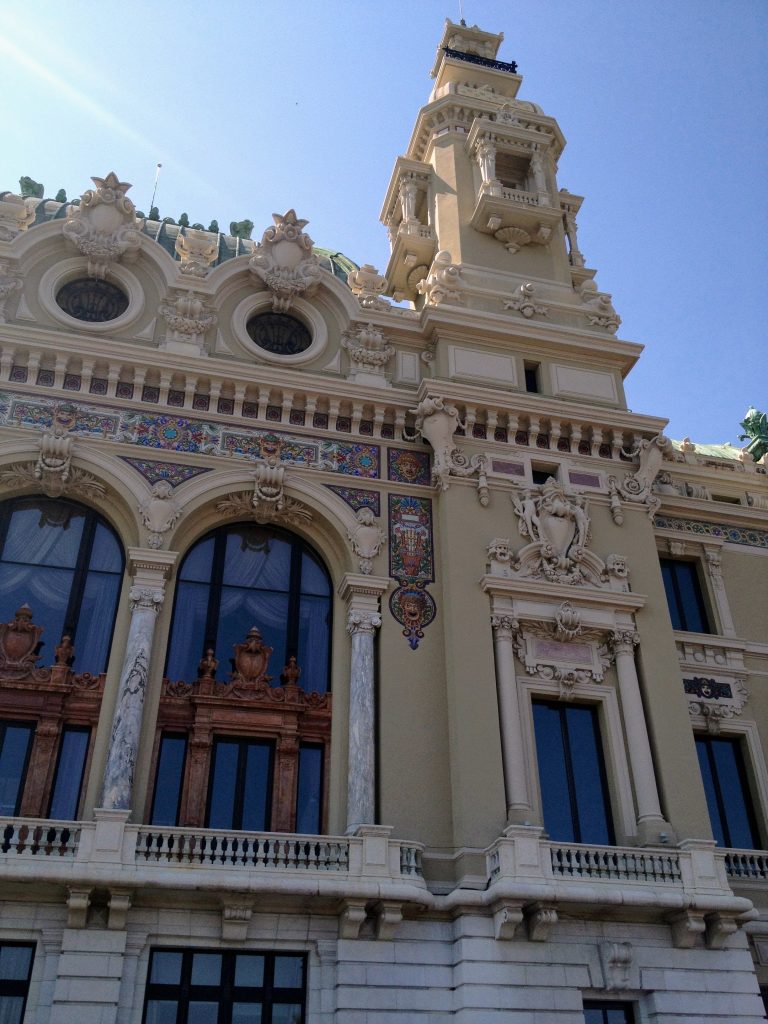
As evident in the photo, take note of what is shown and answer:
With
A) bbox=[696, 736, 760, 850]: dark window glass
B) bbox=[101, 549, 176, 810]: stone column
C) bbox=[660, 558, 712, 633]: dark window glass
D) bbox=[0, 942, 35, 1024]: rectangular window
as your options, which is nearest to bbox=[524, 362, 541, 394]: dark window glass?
bbox=[660, 558, 712, 633]: dark window glass

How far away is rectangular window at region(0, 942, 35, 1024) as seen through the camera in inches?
658

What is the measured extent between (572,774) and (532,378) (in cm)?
1092

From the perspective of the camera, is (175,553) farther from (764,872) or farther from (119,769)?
(764,872)

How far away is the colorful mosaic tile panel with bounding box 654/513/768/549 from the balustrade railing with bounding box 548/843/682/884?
1053 cm

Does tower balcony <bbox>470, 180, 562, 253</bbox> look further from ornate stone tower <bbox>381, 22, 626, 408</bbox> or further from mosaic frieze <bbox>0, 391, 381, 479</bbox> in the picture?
mosaic frieze <bbox>0, 391, 381, 479</bbox>

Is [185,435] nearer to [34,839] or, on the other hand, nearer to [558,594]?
[558,594]

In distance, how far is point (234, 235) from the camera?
34594 mm

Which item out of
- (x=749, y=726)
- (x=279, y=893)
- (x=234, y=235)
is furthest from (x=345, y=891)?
(x=234, y=235)

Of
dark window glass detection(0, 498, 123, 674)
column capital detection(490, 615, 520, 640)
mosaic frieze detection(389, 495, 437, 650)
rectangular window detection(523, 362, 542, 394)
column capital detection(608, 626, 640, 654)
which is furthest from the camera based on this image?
rectangular window detection(523, 362, 542, 394)

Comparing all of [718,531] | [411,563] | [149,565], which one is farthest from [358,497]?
[718,531]

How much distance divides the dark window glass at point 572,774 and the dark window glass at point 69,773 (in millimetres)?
9318

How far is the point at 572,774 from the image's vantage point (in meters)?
21.6

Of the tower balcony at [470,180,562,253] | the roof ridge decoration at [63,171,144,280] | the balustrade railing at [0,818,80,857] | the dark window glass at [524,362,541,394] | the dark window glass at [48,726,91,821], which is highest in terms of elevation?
the tower balcony at [470,180,562,253]

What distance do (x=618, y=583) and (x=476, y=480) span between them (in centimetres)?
411
